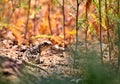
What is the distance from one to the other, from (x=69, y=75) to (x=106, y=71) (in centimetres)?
58

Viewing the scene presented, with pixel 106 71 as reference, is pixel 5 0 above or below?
above

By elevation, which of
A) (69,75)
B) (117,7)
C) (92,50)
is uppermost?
(117,7)

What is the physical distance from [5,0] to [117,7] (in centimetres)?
174

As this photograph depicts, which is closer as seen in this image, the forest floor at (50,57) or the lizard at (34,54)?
the forest floor at (50,57)

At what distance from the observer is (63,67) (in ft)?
10.1

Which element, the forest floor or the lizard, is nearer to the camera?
the forest floor

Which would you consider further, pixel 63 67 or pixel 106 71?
pixel 63 67

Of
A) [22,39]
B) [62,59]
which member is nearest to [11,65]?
[62,59]

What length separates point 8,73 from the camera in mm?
2125

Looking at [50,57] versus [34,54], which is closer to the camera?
[34,54]

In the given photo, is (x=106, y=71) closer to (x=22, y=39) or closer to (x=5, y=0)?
(x=22, y=39)

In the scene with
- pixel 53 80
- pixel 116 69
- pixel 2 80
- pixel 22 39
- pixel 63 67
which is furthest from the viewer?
pixel 22 39

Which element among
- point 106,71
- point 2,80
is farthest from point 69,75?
point 2,80

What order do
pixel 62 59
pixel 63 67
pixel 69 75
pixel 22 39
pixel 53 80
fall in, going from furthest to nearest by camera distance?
pixel 22 39 < pixel 62 59 < pixel 63 67 < pixel 69 75 < pixel 53 80
